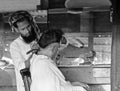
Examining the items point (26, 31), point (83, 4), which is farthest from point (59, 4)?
point (26, 31)

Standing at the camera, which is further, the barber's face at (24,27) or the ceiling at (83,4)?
the ceiling at (83,4)

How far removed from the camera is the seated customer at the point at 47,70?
9.12 feet

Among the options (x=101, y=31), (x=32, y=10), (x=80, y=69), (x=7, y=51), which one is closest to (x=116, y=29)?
(x=101, y=31)

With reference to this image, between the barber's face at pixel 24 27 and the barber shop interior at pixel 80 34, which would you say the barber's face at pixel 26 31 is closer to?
the barber's face at pixel 24 27

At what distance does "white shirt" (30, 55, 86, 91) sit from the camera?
2779mm

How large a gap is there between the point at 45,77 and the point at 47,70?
6cm

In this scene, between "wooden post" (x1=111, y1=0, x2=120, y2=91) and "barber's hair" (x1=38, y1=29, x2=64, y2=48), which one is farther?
"wooden post" (x1=111, y1=0, x2=120, y2=91)

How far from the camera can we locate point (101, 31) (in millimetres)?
4129

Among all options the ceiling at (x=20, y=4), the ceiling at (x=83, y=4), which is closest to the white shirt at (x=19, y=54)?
the ceiling at (x=20, y=4)

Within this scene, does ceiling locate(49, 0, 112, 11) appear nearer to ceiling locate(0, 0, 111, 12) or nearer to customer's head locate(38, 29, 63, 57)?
ceiling locate(0, 0, 111, 12)

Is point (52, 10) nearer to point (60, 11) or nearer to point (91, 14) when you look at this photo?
point (60, 11)

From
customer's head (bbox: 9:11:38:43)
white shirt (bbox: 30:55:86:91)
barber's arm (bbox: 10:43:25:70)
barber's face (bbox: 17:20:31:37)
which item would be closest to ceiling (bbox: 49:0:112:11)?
customer's head (bbox: 9:11:38:43)

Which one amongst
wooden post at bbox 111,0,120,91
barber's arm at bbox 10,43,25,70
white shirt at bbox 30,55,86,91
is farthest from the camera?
wooden post at bbox 111,0,120,91

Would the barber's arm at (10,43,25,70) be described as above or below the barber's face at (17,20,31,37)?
below
